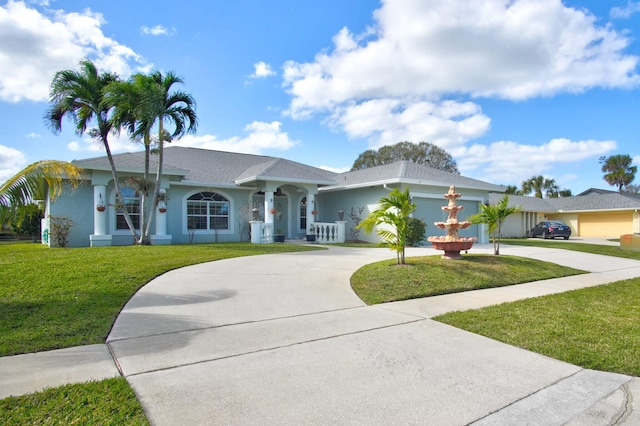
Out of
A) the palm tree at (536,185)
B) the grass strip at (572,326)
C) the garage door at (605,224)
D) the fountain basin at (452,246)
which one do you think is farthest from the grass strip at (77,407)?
the palm tree at (536,185)

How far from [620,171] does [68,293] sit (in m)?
58.0

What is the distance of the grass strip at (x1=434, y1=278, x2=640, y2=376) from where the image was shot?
440 centimetres

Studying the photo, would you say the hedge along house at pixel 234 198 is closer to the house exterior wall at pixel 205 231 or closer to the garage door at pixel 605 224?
the house exterior wall at pixel 205 231

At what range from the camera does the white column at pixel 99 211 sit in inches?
623

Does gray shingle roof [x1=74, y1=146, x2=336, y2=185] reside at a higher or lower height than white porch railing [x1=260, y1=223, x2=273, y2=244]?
higher

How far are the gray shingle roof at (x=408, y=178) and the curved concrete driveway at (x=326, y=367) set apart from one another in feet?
37.8

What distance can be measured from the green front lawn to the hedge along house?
230 inches

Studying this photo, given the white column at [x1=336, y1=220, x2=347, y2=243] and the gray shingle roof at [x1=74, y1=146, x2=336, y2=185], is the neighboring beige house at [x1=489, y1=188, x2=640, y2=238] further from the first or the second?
the gray shingle roof at [x1=74, y1=146, x2=336, y2=185]

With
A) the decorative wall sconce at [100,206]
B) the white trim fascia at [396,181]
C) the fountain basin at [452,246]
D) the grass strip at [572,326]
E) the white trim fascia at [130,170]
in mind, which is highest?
the white trim fascia at [130,170]

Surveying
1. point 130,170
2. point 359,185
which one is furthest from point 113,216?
point 359,185

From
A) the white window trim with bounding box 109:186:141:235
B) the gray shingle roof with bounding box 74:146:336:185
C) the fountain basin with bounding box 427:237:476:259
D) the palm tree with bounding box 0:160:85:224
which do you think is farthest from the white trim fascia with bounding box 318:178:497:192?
the palm tree with bounding box 0:160:85:224

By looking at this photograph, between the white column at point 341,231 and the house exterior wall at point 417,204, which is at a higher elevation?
the house exterior wall at point 417,204

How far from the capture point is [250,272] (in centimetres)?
948

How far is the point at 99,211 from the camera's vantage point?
51.9 feet
